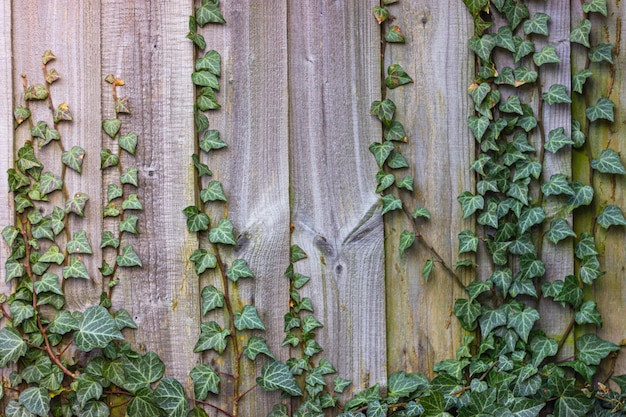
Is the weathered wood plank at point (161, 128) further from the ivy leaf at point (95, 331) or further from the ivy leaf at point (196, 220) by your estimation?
the ivy leaf at point (95, 331)

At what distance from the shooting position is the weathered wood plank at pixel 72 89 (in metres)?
1.64

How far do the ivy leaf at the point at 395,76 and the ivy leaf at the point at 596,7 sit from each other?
21.0 inches

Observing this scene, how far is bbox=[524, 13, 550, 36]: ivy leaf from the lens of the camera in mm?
1649

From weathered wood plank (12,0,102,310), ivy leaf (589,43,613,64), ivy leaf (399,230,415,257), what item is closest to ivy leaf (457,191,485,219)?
ivy leaf (399,230,415,257)

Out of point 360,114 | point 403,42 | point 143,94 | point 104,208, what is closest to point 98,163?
point 104,208

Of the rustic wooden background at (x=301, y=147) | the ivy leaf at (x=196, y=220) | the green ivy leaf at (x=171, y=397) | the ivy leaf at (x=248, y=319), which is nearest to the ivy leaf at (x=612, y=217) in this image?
the rustic wooden background at (x=301, y=147)

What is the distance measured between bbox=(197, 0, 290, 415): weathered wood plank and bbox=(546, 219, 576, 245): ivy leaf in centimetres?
73

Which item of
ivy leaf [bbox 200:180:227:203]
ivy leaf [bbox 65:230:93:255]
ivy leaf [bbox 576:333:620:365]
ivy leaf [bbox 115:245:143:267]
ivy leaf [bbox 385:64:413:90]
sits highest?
ivy leaf [bbox 385:64:413:90]

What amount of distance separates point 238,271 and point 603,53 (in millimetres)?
1172

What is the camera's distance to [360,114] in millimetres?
1678

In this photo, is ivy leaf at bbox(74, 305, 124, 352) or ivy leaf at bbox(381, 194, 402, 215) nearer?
ivy leaf at bbox(74, 305, 124, 352)

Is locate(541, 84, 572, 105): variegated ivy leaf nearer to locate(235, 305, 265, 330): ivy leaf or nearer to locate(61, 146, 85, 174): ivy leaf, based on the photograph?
locate(235, 305, 265, 330): ivy leaf

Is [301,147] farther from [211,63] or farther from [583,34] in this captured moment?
[583,34]

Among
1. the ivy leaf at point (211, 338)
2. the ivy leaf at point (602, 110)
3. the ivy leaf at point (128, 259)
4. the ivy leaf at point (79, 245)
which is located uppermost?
the ivy leaf at point (602, 110)
